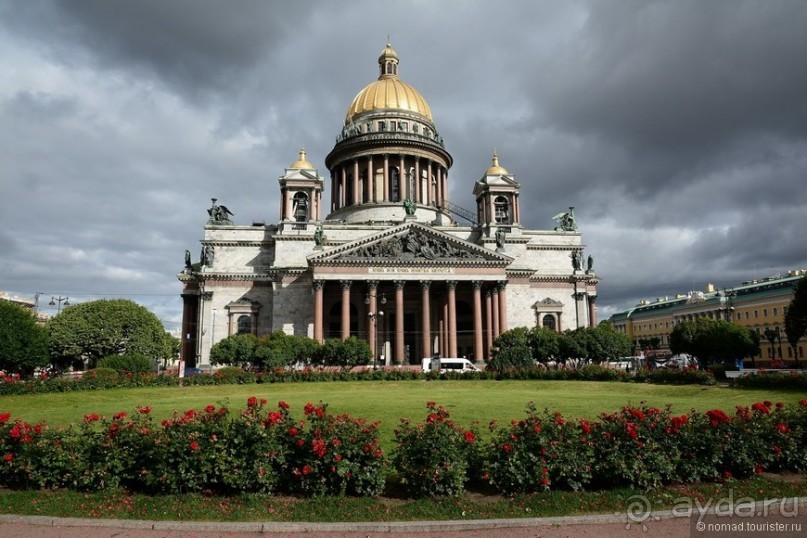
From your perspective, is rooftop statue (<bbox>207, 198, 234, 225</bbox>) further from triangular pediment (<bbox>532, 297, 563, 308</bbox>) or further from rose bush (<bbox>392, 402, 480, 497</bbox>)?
rose bush (<bbox>392, 402, 480, 497</bbox>)

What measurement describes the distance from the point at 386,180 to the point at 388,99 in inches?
469

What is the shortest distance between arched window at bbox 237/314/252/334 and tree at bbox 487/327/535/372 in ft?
87.1

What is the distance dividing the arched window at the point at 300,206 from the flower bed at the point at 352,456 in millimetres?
50328

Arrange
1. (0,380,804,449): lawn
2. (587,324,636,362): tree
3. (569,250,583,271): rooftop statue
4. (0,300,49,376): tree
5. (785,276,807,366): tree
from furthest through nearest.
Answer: (569,250,583,271): rooftop statue, (785,276,807,366): tree, (587,324,636,362): tree, (0,300,49,376): tree, (0,380,804,449): lawn

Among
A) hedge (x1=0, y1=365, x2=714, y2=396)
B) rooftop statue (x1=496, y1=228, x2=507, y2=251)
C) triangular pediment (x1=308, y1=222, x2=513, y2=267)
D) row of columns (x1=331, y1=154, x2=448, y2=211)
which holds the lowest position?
hedge (x1=0, y1=365, x2=714, y2=396)

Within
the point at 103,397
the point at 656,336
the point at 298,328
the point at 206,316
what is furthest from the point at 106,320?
the point at 656,336

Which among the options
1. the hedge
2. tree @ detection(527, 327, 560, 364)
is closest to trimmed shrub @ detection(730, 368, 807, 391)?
the hedge

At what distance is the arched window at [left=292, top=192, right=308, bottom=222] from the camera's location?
198 ft

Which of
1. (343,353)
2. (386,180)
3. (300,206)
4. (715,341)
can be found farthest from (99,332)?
(715,341)

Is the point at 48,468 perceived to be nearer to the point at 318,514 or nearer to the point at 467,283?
the point at 318,514

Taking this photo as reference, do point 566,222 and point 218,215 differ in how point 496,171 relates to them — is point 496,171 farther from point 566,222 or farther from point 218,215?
point 218,215

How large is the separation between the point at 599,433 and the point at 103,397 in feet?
84.5

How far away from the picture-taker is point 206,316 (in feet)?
187

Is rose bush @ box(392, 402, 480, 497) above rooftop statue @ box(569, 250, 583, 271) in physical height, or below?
below
